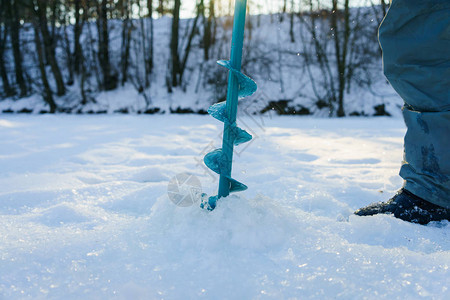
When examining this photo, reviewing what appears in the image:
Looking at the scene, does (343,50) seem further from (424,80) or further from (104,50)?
(424,80)

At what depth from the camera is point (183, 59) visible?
9734 millimetres

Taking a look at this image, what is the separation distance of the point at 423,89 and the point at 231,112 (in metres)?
0.73

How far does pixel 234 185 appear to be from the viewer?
102 cm

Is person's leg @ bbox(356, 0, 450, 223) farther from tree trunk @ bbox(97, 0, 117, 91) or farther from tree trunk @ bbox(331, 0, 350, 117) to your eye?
tree trunk @ bbox(97, 0, 117, 91)

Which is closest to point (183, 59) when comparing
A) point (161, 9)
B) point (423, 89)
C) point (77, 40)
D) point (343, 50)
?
point (77, 40)

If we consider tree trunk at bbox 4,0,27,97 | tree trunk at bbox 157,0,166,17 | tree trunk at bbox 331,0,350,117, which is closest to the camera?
tree trunk at bbox 331,0,350,117

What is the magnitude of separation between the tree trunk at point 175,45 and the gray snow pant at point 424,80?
28.0 ft

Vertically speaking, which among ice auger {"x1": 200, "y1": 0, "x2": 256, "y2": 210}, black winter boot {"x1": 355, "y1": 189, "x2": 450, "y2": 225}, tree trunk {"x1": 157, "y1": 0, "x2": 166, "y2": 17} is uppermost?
tree trunk {"x1": 157, "y1": 0, "x2": 166, "y2": 17}

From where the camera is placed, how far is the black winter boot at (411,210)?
1.10 m

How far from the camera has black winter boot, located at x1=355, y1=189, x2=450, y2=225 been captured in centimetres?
110

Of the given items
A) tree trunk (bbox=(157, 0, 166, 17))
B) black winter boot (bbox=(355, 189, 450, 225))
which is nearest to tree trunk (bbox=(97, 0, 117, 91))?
tree trunk (bbox=(157, 0, 166, 17))

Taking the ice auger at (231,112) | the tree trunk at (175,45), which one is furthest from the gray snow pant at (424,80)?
the tree trunk at (175,45)

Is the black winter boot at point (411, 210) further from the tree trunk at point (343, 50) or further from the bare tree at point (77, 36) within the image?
the bare tree at point (77, 36)

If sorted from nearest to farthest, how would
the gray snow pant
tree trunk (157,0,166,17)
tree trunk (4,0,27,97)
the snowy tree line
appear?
the gray snow pant
the snowy tree line
tree trunk (4,0,27,97)
tree trunk (157,0,166,17)
